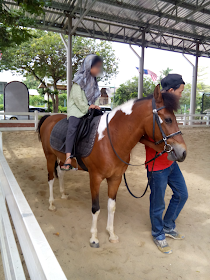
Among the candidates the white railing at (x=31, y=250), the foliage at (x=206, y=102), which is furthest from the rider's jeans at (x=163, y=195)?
the foliage at (x=206, y=102)

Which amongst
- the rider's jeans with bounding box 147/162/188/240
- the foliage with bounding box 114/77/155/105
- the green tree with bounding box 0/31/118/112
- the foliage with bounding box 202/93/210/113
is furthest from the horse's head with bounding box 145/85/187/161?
the foliage with bounding box 114/77/155/105

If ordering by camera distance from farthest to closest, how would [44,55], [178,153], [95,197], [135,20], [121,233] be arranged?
[44,55]
[135,20]
[121,233]
[95,197]
[178,153]

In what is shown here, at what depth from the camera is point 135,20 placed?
11367mm

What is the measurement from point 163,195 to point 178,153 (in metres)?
0.69

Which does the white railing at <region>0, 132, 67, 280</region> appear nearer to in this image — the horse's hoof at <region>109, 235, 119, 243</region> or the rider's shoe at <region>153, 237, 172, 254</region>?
the horse's hoof at <region>109, 235, 119, 243</region>

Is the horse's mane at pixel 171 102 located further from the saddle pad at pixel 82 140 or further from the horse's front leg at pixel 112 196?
the horse's front leg at pixel 112 196

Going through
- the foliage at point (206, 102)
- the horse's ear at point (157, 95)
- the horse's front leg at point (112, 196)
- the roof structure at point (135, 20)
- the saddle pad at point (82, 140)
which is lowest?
the horse's front leg at point (112, 196)

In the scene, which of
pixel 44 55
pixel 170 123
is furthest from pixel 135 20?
pixel 170 123

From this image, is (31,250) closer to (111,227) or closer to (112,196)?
(112,196)

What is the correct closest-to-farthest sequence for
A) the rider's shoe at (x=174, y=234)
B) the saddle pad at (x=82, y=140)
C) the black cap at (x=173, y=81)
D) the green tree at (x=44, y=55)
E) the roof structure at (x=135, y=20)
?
1. the black cap at (x=173, y=81)
2. the saddle pad at (x=82, y=140)
3. the rider's shoe at (x=174, y=234)
4. the roof structure at (x=135, y=20)
5. the green tree at (x=44, y=55)

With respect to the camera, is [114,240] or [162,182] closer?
[162,182]

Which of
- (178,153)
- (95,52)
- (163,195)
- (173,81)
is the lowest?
(163,195)

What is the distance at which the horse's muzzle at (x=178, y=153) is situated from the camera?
1834mm

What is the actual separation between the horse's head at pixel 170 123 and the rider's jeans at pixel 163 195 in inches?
18.9
